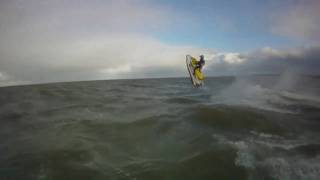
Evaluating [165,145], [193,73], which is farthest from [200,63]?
[165,145]

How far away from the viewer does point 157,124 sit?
16125 millimetres

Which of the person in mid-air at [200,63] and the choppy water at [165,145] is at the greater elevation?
the person in mid-air at [200,63]

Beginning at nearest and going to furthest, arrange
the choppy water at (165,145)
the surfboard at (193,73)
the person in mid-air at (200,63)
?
the choppy water at (165,145), the person in mid-air at (200,63), the surfboard at (193,73)

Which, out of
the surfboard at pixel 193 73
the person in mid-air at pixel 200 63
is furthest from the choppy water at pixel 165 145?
the person in mid-air at pixel 200 63

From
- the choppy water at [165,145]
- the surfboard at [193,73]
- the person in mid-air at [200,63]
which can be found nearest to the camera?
the choppy water at [165,145]

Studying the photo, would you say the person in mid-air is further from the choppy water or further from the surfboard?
the choppy water

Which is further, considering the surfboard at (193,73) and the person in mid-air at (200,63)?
the surfboard at (193,73)

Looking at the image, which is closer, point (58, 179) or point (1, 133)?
point (58, 179)

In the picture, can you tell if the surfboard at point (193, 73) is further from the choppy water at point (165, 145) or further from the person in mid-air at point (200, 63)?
the choppy water at point (165, 145)

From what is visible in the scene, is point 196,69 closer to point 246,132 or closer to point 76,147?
point 246,132

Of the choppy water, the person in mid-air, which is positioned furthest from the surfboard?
the choppy water

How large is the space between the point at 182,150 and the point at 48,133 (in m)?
7.64

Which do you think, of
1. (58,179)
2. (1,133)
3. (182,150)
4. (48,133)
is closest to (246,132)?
(182,150)

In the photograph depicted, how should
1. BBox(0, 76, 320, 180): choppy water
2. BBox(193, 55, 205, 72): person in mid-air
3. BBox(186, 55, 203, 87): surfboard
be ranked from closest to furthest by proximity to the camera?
BBox(0, 76, 320, 180): choppy water, BBox(193, 55, 205, 72): person in mid-air, BBox(186, 55, 203, 87): surfboard
